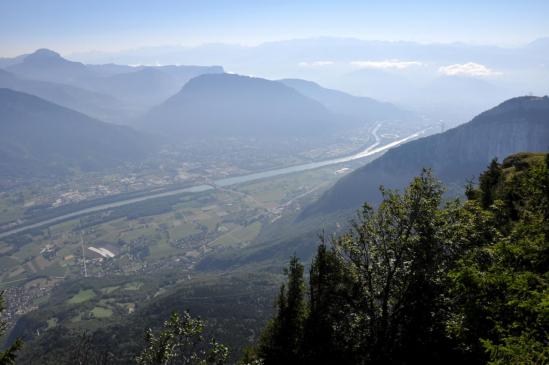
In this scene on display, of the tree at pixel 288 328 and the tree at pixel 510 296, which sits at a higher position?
the tree at pixel 510 296

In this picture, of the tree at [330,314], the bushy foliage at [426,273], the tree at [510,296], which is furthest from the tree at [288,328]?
the tree at [510,296]

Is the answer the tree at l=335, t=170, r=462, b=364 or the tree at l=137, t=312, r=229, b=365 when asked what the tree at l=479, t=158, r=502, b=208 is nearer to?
the tree at l=335, t=170, r=462, b=364

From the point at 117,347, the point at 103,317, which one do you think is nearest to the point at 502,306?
the point at 117,347

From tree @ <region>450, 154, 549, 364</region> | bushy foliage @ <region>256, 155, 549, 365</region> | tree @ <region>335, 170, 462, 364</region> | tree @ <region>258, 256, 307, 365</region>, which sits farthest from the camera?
tree @ <region>258, 256, 307, 365</region>

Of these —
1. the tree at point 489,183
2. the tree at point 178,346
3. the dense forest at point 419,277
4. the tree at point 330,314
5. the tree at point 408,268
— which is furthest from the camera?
the tree at point 489,183

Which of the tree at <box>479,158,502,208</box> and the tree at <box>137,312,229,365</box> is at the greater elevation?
the tree at <box>479,158,502,208</box>

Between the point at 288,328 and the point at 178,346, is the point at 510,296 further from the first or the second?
the point at 288,328

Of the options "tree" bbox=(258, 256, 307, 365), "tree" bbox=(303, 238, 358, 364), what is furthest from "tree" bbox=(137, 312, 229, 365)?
"tree" bbox=(258, 256, 307, 365)

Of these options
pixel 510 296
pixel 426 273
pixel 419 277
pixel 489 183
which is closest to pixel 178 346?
pixel 419 277

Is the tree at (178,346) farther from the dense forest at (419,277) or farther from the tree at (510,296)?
the tree at (510,296)

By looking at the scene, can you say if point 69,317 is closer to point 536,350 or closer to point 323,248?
point 323,248
